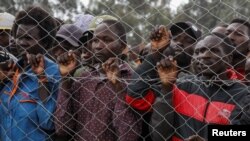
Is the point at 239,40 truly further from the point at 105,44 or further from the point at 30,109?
the point at 30,109

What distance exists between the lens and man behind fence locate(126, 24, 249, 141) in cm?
260

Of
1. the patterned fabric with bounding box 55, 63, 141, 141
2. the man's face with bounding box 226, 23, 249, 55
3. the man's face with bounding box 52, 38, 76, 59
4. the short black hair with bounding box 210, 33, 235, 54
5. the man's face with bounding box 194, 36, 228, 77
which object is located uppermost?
the man's face with bounding box 226, 23, 249, 55

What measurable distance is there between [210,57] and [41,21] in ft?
3.22

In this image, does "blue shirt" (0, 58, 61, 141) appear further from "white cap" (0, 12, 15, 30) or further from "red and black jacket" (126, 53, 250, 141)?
"white cap" (0, 12, 15, 30)

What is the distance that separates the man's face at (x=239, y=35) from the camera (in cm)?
317

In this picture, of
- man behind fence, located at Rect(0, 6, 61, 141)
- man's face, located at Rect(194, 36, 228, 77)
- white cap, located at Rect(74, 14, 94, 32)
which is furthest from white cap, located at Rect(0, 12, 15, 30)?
man's face, located at Rect(194, 36, 228, 77)

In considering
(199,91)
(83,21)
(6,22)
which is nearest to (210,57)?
(199,91)

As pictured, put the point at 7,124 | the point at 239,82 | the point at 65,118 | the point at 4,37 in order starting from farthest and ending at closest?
the point at 4,37
the point at 7,124
the point at 65,118
the point at 239,82

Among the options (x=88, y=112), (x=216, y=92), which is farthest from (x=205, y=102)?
(x=88, y=112)

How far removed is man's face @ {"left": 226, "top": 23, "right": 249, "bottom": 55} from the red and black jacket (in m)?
0.51

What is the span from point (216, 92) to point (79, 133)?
2.34 ft

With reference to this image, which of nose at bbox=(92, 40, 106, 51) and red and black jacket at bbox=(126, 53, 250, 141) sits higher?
nose at bbox=(92, 40, 106, 51)

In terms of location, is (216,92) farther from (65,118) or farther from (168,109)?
(65,118)

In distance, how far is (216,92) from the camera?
2691mm
